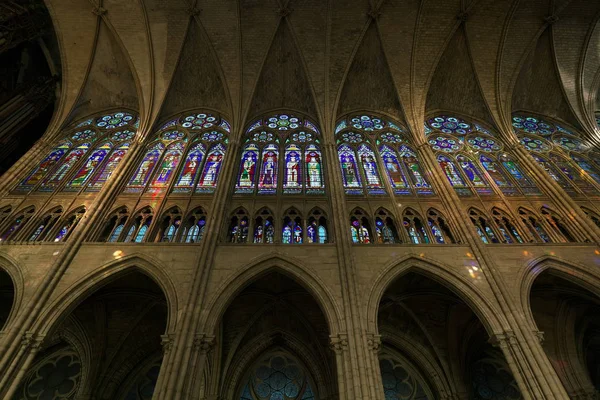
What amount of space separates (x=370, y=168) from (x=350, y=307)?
6433 mm

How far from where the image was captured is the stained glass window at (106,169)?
1146cm

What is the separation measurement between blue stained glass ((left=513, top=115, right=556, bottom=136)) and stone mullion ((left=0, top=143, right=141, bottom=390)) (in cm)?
1664

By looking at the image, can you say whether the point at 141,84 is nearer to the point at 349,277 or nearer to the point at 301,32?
the point at 301,32

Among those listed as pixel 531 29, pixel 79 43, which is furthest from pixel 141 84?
pixel 531 29

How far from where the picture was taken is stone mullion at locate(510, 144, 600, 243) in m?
9.43

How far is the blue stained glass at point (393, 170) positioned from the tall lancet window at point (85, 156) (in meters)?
9.81

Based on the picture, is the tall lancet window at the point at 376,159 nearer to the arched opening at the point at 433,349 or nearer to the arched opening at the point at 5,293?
the arched opening at the point at 433,349

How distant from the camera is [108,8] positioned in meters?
14.3

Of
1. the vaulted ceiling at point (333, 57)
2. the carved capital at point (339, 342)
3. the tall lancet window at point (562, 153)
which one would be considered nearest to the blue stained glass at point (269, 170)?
the vaulted ceiling at point (333, 57)

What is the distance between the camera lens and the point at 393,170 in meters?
12.7

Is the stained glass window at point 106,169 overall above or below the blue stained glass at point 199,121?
below

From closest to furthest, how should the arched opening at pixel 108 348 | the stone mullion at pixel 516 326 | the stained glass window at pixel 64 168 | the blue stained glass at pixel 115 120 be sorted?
the stone mullion at pixel 516 326 → the arched opening at pixel 108 348 → the stained glass window at pixel 64 168 → the blue stained glass at pixel 115 120

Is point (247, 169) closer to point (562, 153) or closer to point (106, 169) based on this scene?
point (106, 169)

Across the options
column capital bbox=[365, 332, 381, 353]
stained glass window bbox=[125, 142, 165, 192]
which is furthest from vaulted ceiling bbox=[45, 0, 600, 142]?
column capital bbox=[365, 332, 381, 353]
